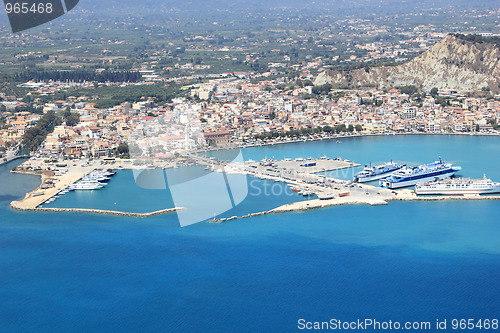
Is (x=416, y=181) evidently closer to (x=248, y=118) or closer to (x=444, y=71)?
(x=248, y=118)

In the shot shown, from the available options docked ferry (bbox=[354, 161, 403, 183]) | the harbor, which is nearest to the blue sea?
the harbor

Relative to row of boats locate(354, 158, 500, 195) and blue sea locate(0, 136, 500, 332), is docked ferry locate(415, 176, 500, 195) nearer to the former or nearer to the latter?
row of boats locate(354, 158, 500, 195)

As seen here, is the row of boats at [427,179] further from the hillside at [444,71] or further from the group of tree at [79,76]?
the group of tree at [79,76]

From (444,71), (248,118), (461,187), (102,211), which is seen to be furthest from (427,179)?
(444,71)

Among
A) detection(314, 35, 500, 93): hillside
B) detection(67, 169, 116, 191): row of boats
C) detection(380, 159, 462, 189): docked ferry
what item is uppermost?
detection(67, 169, 116, 191): row of boats

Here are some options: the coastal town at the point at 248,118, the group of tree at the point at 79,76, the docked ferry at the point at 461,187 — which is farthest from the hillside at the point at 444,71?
the docked ferry at the point at 461,187

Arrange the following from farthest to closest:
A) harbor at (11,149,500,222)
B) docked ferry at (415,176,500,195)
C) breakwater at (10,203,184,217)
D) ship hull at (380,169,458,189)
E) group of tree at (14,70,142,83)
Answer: group of tree at (14,70,142,83) < ship hull at (380,169,458,189) < docked ferry at (415,176,500,195) < harbor at (11,149,500,222) < breakwater at (10,203,184,217)

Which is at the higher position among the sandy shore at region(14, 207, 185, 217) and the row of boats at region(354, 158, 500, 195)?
the sandy shore at region(14, 207, 185, 217)
